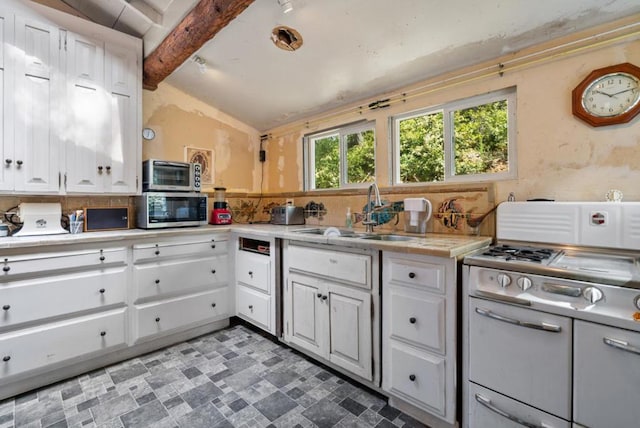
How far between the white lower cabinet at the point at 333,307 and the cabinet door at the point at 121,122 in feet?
4.92

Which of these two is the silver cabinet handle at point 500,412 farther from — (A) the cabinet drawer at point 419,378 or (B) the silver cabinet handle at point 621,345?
(B) the silver cabinet handle at point 621,345

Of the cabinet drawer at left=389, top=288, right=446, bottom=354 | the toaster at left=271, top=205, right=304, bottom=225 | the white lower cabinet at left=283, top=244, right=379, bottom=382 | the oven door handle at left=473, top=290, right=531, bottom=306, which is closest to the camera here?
the oven door handle at left=473, top=290, right=531, bottom=306

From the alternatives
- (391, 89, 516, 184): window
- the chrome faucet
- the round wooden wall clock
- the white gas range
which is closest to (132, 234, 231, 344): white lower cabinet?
the chrome faucet

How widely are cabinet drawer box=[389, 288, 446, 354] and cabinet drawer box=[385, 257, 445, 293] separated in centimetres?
5

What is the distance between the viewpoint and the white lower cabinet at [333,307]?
1769 millimetres

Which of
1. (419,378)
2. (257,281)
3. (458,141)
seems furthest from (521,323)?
(257,281)

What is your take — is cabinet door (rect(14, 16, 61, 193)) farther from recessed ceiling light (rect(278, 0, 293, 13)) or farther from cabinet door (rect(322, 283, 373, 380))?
cabinet door (rect(322, 283, 373, 380))

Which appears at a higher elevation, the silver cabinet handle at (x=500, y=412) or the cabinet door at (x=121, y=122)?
the cabinet door at (x=121, y=122)

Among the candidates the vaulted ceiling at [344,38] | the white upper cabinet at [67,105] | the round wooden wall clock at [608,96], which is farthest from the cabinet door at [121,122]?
the round wooden wall clock at [608,96]

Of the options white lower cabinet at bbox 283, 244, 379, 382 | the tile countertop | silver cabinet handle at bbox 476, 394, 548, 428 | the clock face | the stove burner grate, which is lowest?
silver cabinet handle at bbox 476, 394, 548, 428

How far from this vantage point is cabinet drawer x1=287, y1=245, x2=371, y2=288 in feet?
5.83

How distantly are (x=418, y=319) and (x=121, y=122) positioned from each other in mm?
2654

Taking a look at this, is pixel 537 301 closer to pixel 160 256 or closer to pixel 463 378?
pixel 463 378

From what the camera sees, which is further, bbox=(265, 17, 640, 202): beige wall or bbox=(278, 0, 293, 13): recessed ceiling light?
bbox=(278, 0, 293, 13): recessed ceiling light
